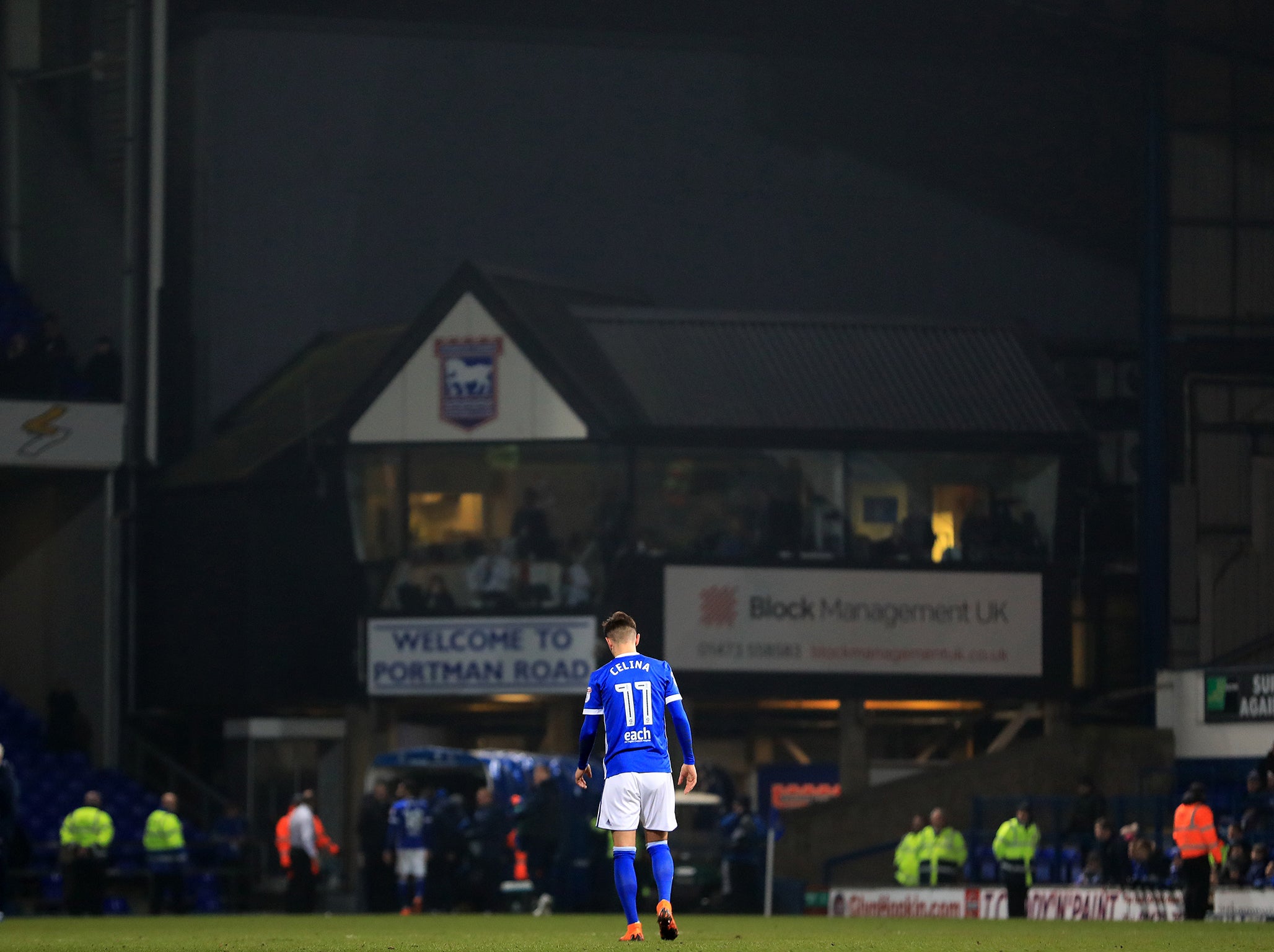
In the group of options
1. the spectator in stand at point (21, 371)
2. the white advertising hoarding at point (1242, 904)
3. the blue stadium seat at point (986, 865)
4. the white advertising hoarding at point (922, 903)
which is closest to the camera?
the white advertising hoarding at point (1242, 904)

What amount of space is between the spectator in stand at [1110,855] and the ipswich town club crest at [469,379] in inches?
555

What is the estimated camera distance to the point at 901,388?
4119 cm

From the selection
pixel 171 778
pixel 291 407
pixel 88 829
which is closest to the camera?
pixel 88 829

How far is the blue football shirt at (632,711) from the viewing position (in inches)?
591

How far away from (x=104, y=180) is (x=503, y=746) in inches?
521

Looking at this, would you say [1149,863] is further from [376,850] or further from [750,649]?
[750,649]

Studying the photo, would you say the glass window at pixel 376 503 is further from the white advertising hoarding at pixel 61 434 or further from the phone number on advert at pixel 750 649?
the phone number on advert at pixel 750 649

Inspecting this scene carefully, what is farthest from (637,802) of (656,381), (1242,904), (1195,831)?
(656,381)

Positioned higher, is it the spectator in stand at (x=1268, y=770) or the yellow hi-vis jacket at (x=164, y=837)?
the spectator in stand at (x=1268, y=770)

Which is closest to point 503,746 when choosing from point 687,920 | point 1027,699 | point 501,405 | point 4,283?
point 501,405

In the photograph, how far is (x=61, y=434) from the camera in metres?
Answer: 41.8

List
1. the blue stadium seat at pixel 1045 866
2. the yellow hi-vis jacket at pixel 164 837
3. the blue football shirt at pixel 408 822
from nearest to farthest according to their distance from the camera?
1. the blue stadium seat at pixel 1045 866
2. the blue football shirt at pixel 408 822
3. the yellow hi-vis jacket at pixel 164 837

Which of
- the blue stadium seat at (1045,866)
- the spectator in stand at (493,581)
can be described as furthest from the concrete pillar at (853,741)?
the blue stadium seat at (1045,866)

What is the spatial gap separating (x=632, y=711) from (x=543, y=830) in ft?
56.4
